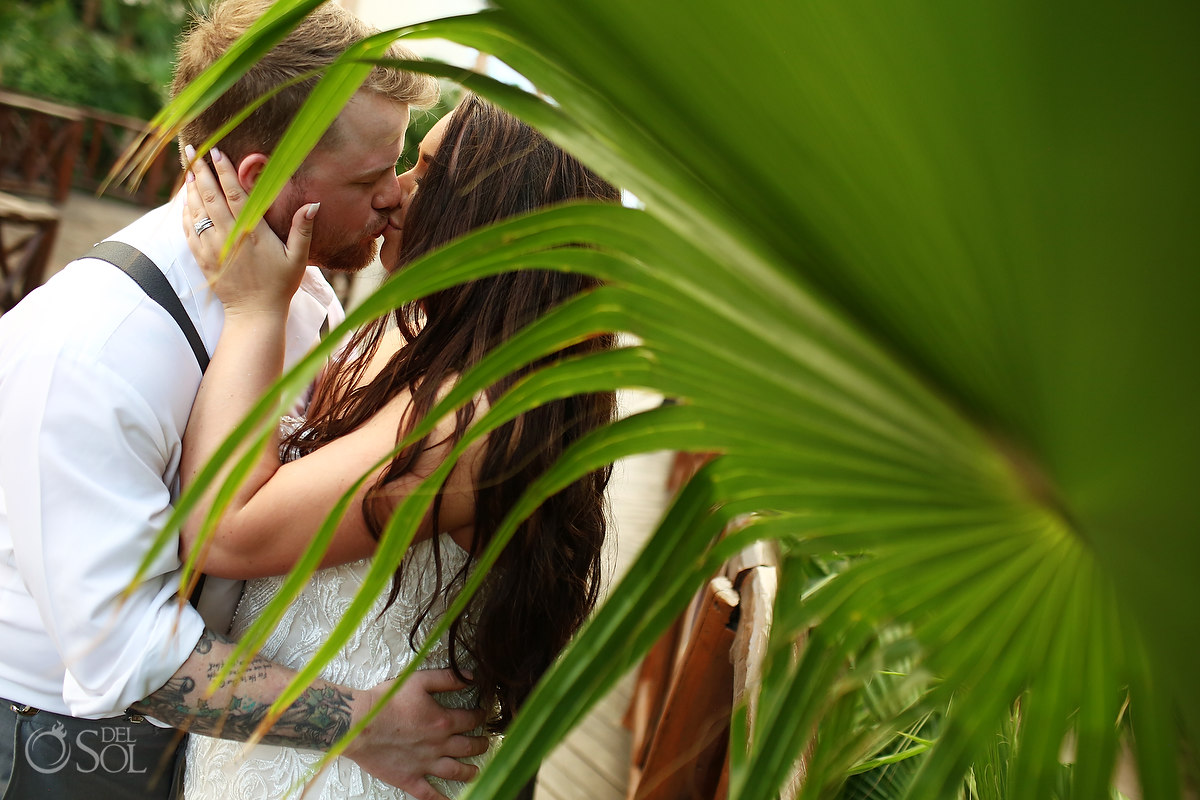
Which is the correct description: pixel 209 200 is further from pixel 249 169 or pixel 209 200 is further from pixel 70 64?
pixel 70 64

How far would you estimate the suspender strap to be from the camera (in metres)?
1.50

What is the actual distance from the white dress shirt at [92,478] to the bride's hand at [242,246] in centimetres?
6

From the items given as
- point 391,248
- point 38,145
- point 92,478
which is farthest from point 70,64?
point 92,478

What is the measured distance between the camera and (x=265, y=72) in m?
1.67

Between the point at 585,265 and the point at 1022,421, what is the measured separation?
28 cm

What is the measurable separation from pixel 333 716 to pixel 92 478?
0.51 metres

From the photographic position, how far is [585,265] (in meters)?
0.61

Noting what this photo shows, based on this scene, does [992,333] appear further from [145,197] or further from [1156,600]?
[145,197]

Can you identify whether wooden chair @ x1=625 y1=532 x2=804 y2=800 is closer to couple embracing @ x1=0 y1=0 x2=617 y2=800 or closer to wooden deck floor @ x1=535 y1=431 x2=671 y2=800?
wooden deck floor @ x1=535 y1=431 x2=671 y2=800

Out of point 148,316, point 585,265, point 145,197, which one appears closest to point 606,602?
point 585,265

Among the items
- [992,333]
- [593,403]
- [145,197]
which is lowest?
[992,333]

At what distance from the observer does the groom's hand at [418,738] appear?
1.55 meters

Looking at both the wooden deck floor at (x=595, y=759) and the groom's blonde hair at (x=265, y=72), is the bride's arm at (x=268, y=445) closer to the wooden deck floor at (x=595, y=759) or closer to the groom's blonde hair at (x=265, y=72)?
the groom's blonde hair at (x=265, y=72)

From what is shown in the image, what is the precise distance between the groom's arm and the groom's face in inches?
28.6
